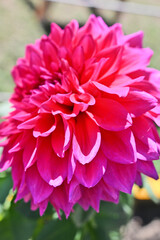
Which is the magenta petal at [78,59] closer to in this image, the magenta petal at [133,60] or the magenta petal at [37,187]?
the magenta petal at [133,60]

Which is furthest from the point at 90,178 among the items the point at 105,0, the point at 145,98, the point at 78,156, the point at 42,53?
the point at 105,0

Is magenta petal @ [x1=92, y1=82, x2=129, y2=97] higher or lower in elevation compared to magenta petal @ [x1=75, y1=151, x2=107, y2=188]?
higher

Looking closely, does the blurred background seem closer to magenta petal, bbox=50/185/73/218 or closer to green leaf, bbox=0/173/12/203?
green leaf, bbox=0/173/12/203

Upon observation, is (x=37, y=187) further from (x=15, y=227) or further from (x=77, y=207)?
(x=15, y=227)

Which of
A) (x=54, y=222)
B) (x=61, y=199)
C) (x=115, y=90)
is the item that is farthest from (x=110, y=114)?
(x=54, y=222)

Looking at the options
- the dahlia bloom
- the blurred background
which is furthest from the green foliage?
the dahlia bloom
